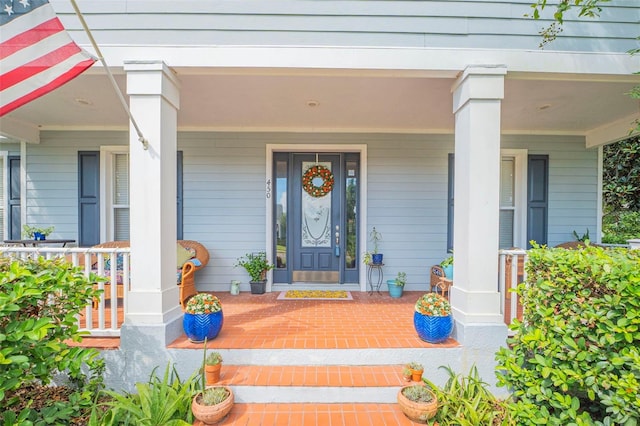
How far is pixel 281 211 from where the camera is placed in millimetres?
4719

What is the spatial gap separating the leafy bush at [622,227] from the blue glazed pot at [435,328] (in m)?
5.96

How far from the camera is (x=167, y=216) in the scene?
8.87ft

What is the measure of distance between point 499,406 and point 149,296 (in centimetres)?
293

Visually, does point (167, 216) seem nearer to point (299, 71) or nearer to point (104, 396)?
point (104, 396)

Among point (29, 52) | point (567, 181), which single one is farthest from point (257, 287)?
point (567, 181)

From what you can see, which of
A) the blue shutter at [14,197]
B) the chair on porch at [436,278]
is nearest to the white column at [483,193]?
the chair on porch at [436,278]

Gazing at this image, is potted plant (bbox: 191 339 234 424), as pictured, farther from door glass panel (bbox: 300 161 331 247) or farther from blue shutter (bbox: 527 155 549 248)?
blue shutter (bbox: 527 155 549 248)

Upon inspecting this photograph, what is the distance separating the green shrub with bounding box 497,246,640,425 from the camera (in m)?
1.62

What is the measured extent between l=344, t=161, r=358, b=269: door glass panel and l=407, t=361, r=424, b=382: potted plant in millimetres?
2353

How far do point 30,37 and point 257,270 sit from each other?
3271mm

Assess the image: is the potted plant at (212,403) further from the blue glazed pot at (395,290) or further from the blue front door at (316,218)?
the blue glazed pot at (395,290)

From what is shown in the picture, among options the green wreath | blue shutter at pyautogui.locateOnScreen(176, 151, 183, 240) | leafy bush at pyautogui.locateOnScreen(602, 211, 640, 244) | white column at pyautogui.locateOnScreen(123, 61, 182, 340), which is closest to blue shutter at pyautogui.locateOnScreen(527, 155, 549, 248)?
leafy bush at pyautogui.locateOnScreen(602, 211, 640, 244)

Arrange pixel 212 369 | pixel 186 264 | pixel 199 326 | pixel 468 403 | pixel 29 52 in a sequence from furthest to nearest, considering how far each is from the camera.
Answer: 1. pixel 186 264
2. pixel 199 326
3. pixel 212 369
4. pixel 468 403
5. pixel 29 52

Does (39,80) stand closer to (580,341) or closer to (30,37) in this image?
(30,37)
